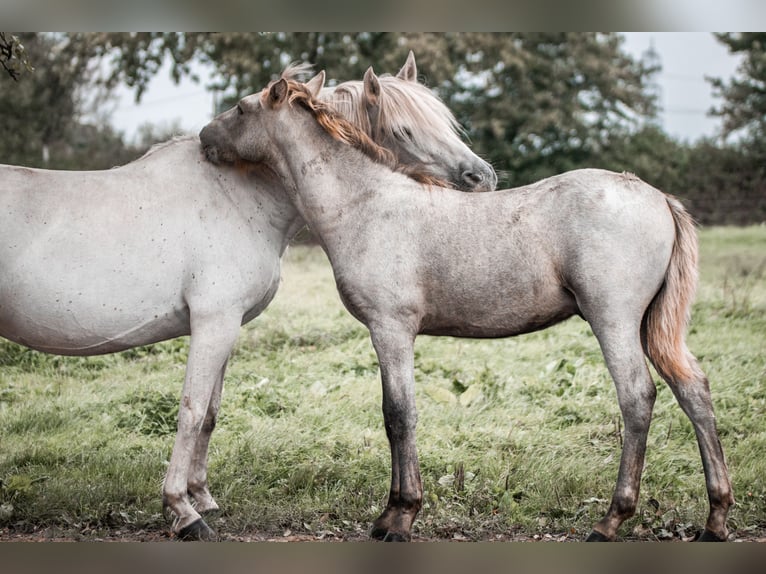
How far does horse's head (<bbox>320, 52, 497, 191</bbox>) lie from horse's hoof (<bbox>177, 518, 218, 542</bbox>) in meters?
2.33

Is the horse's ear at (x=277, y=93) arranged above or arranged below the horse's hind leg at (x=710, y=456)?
above

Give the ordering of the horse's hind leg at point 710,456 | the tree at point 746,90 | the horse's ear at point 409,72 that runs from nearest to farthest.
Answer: the horse's hind leg at point 710,456, the horse's ear at point 409,72, the tree at point 746,90

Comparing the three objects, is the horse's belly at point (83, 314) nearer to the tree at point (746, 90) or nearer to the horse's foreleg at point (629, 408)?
the horse's foreleg at point (629, 408)

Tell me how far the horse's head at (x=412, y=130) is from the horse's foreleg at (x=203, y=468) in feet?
5.76

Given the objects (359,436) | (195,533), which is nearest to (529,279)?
(195,533)

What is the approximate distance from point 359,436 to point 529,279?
8.23 feet

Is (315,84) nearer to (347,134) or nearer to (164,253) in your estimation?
(347,134)

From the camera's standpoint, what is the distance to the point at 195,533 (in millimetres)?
4359

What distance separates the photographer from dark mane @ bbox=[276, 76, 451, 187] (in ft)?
14.8

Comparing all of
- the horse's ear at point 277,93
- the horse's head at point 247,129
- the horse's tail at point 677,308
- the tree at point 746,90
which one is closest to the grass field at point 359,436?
the horse's tail at point 677,308

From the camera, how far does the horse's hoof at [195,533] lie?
436 cm

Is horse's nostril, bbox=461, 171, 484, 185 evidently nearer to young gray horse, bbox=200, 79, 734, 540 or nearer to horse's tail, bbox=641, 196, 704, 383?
young gray horse, bbox=200, 79, 734, 540

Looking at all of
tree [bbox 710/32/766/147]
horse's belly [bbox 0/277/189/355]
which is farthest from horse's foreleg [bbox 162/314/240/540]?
tree [bbox 710/32/766/147]
